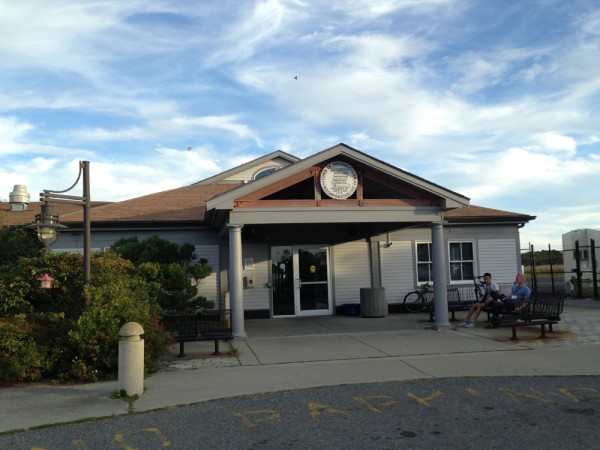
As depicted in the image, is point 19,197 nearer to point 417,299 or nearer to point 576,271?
point 417,299

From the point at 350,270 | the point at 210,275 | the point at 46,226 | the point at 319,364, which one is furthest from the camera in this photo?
the point at 350,270

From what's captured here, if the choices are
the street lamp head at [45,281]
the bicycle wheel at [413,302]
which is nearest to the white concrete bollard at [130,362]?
the street lamp head at [45,281]

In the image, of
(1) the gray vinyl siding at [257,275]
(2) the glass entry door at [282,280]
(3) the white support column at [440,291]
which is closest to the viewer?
(3) the white support column at [440,291]

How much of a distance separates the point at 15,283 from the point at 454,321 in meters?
10.5

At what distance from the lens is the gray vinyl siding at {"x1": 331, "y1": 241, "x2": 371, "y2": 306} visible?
56.7 ft

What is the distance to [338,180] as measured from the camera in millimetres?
12453

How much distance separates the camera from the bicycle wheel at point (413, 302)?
17500 mm

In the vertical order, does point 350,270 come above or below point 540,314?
above

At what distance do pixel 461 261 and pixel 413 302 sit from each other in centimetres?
228

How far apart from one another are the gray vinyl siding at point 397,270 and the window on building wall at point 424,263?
27 centimetres

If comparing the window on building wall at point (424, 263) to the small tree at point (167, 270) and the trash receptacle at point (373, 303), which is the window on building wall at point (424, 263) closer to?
the trash receptacle at point (373, 303)

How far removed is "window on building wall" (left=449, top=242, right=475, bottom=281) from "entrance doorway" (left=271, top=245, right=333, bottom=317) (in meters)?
4.36

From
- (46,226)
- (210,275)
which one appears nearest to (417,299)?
(210,275)

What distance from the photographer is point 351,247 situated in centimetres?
1753
